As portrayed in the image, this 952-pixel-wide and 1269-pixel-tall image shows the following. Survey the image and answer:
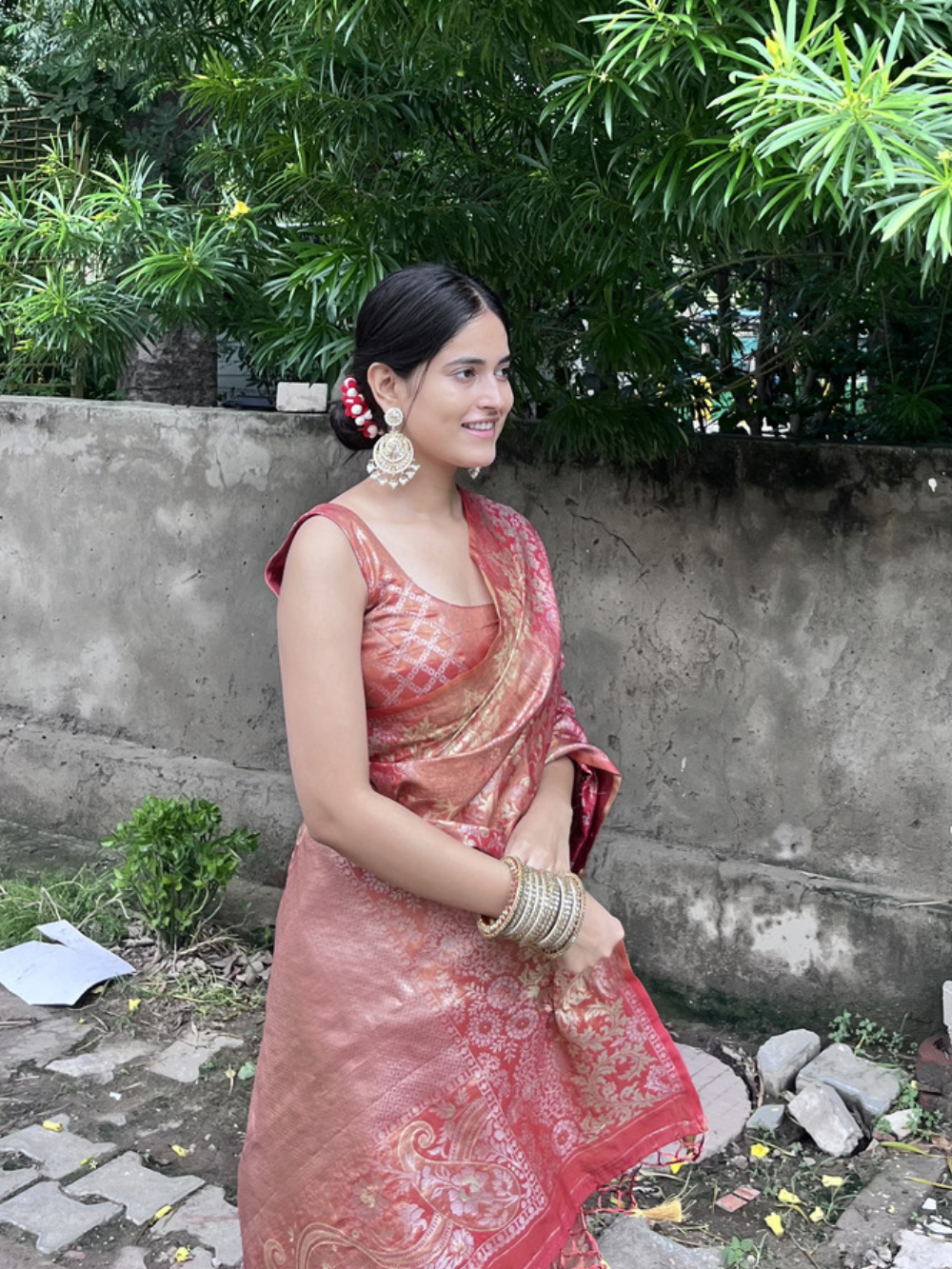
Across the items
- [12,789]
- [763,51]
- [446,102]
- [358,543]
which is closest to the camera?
[763,51]

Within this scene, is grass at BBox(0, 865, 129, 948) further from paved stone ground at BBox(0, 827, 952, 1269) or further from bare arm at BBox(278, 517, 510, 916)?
bare arm at BBox(278, 517, 510, 916)

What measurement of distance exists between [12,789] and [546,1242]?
3773 millimetres

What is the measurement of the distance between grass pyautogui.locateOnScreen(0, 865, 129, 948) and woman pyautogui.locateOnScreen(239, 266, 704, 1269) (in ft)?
Answer: 8.04

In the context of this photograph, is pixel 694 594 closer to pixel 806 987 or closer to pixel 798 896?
pixel 798 896

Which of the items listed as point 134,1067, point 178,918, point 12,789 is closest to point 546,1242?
point 134,1067

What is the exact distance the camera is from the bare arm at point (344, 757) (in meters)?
1.82

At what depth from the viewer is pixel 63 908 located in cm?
448

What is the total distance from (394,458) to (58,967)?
9.08 ft

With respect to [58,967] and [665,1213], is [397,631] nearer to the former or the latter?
[665,1213]

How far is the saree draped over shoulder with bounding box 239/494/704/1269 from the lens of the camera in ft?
6.34

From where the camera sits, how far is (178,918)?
4.16m

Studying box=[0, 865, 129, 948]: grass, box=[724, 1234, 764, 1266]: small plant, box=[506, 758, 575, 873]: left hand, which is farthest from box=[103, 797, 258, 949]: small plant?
box=[506, 758, 575, 873]: left hand

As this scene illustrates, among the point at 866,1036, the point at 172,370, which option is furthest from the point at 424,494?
the point at 172,370

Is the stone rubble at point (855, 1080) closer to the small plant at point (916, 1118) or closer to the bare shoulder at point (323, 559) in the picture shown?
the small plant at point (916, 1118)
